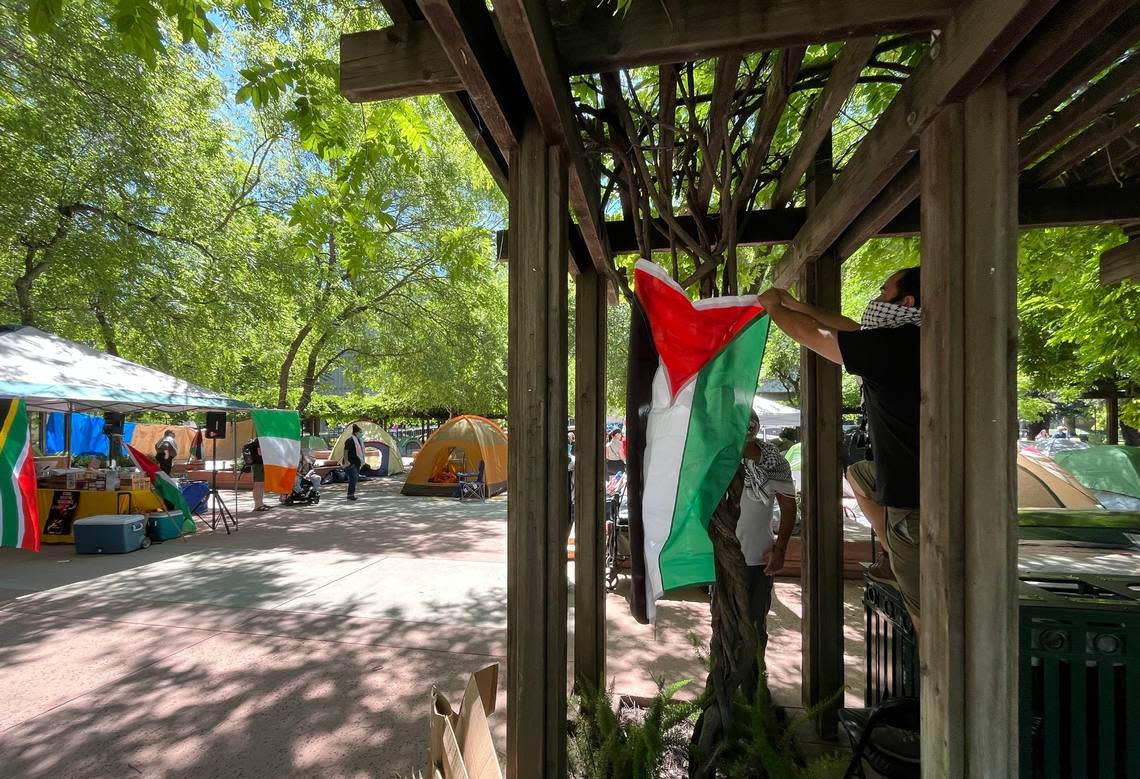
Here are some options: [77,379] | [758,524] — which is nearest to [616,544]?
[758,524]

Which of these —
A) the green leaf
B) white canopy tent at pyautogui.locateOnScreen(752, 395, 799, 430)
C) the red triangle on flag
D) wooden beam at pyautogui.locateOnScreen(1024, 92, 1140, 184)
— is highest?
the green leaf

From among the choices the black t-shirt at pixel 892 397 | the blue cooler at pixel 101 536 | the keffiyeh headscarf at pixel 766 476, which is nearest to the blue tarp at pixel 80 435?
the blue cooler at pixel 101 536

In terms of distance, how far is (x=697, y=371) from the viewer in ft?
7.39

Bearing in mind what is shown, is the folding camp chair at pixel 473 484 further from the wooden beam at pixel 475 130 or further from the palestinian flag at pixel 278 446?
the wooden beam at pixel 475 130

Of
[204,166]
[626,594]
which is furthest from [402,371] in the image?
A: [626,594]

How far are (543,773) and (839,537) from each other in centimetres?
195

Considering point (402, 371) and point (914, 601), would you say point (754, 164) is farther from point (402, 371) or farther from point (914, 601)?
point (402, 371)

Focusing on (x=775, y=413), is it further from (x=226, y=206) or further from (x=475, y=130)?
(x=226, y=206)

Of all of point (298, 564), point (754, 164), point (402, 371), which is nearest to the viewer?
point (754, 164)

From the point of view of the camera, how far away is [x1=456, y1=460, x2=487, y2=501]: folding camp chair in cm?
1250

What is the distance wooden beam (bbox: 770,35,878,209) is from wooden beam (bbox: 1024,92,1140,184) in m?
1.16

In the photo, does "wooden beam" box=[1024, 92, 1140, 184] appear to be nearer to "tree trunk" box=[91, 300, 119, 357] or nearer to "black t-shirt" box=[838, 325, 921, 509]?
"black t-shirt" box=[838, 325, 921, 509]

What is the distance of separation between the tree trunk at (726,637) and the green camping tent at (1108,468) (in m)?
7.68

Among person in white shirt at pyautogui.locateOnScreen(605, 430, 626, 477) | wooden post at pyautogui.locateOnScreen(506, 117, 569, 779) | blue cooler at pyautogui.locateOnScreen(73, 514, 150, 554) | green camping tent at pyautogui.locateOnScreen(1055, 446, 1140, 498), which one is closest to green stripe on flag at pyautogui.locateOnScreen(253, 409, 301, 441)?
blue cooler at pyautogui.locateOnScreen(73, 514, 150, 554)
